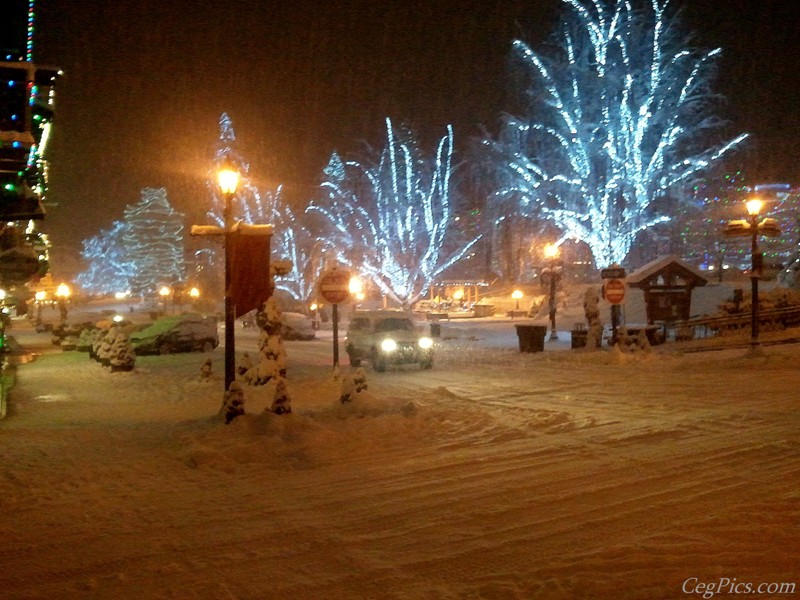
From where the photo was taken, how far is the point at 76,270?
447ft

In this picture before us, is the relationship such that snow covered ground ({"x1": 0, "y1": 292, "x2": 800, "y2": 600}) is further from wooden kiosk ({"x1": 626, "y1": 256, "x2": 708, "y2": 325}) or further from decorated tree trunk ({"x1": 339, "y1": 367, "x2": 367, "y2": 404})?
wooden kiosk ({"x1": 626, "y1": 256, "x2": 708, "y2": 325})

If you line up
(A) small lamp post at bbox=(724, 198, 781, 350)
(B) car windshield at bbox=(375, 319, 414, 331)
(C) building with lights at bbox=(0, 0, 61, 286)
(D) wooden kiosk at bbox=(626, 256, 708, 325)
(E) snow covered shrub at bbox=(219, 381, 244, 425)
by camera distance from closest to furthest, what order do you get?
(C) building with lights at bbox=(0, 0, 61, 286) < (E) snow covered shrub at bbox=(219, 381, 244, 425) < (A) small lamp post at bbox=(724, 198, 781, 350) < (B) car windshield at bbox=(375, 319, 414, 331) < (D) wooden kiosk at bbox=(626, 256, 708, 325)

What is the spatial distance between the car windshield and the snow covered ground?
8319 millimetres

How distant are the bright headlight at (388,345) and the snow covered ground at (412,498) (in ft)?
22.9

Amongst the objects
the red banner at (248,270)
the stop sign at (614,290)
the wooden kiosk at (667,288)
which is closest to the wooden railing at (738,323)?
the wooden kiosk at (667,288)

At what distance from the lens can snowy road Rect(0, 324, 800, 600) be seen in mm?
5809

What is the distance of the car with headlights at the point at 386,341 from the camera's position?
23.4 meters

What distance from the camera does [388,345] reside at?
76.7ft

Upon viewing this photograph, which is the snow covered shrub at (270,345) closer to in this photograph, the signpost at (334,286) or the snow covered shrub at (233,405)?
the snow covered shrub at (233,405)

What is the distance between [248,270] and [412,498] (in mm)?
6838

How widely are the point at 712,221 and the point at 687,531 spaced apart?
5637 cm

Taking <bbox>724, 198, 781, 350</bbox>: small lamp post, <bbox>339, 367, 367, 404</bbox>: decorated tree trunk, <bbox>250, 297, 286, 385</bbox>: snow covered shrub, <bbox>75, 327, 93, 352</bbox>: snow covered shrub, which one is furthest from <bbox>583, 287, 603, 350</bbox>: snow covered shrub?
<bbox>75, 327, 93, 352</bbox>: snow covered shrub

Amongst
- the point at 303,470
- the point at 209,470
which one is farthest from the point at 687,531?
the point at 209,470

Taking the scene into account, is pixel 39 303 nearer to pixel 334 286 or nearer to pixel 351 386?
pixel 334 286
